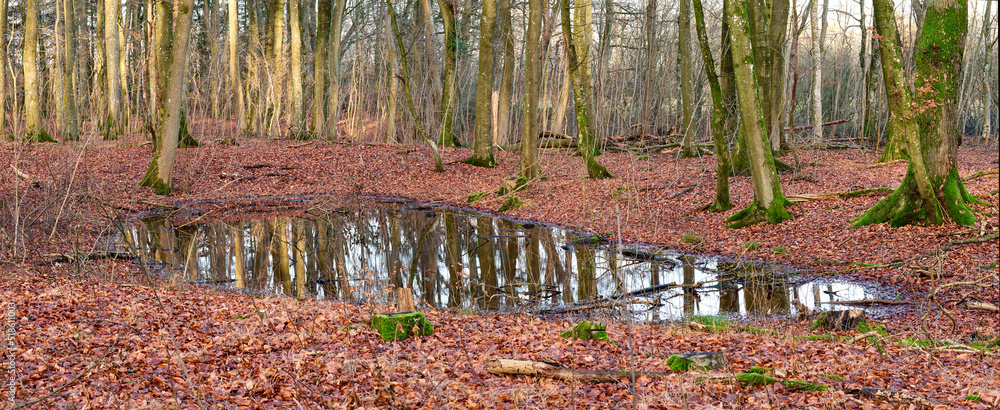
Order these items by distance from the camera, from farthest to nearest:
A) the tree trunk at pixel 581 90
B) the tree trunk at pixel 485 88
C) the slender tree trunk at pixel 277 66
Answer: the slender tree trunk at pixel 277 66 → the tree trunk at pixel 485 88 → the tree trunk at pixel 581 90

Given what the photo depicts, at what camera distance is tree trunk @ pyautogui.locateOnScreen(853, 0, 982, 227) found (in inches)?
396

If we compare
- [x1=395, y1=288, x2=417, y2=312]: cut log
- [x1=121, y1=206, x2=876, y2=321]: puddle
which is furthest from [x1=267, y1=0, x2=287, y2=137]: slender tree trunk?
[x1=395, y1=288, x2=417, y2=312]: cut log

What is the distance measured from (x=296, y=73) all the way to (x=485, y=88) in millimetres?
8349

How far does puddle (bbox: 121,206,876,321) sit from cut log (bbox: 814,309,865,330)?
1.11m

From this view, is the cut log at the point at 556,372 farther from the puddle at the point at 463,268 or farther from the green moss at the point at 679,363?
the puddle at the point at 463,268

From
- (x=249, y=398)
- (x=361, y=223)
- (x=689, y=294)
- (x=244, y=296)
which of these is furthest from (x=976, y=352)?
(x=361, y=223)

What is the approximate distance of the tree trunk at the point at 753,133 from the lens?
38.1 feet

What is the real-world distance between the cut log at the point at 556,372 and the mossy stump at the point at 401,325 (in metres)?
1.26

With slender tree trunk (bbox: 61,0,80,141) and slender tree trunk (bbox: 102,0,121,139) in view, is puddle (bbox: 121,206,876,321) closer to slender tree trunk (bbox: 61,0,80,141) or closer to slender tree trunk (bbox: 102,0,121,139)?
slender tree trunk (bbox: 61,0,80,141)

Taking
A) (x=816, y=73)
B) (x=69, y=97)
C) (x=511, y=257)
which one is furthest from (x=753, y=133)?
(x=69, y=97)

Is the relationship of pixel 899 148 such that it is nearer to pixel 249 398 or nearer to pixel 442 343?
pixel 442 343

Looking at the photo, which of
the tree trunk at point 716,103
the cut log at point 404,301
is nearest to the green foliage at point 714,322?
the cut log at point 404,301

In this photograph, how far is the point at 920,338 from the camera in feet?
21.7

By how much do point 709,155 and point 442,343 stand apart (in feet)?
58.5
